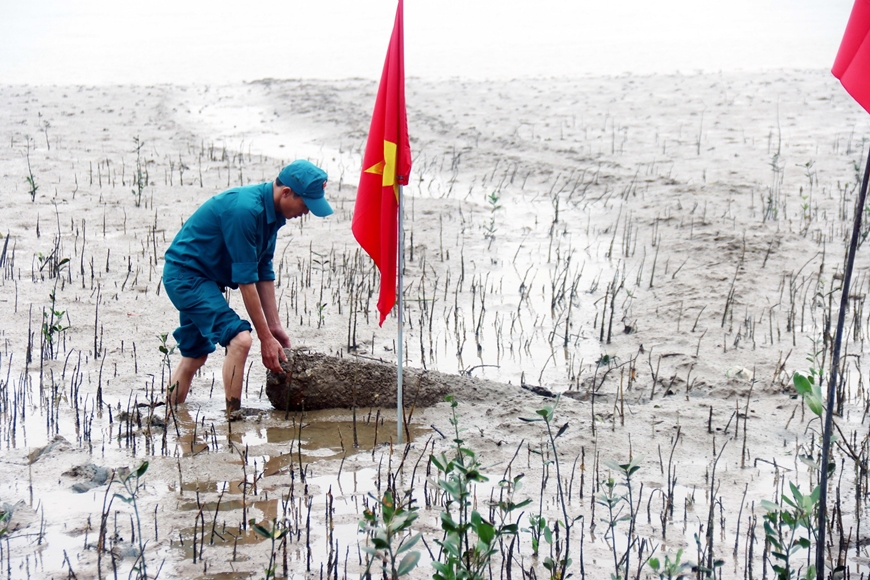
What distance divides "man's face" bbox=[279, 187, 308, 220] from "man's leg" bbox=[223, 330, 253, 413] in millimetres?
765

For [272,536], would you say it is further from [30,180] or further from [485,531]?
[30,180]

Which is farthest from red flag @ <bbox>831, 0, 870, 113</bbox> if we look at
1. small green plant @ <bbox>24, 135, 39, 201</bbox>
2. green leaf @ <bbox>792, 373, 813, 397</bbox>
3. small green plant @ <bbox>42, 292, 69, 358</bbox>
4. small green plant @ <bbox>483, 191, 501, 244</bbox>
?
small green plant @ <bbox>24, 135, 39, 201</bbox>

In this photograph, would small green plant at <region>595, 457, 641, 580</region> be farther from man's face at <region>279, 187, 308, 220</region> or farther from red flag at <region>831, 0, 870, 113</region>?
man's face at <region>279, 187, 308, 220</region>

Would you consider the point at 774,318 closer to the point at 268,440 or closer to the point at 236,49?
the point at 268,440

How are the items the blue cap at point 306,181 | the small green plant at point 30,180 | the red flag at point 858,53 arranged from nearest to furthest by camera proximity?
1. the red flag at point 858,53
2. the blue cap at point 306,181
3. the small green plant at point 30,180

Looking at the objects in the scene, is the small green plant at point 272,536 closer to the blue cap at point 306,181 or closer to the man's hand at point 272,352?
the man's hand at point 272,352

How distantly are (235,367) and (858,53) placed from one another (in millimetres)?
3599

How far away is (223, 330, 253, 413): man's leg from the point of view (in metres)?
5.23

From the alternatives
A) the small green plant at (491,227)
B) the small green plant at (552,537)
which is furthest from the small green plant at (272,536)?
the small green plant at (491,227)

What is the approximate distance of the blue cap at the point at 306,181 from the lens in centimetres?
499

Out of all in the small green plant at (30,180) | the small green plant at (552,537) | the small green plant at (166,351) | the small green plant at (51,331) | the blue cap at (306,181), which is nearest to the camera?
the small green plant at (552,537)

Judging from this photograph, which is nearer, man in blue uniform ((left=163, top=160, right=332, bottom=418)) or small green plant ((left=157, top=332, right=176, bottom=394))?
man in blue uniform ((left=163, top=160, right=332, bottom=418))

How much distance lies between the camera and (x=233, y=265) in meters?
5.00

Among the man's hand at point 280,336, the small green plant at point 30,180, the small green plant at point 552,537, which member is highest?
the small green plant at point 30,180
